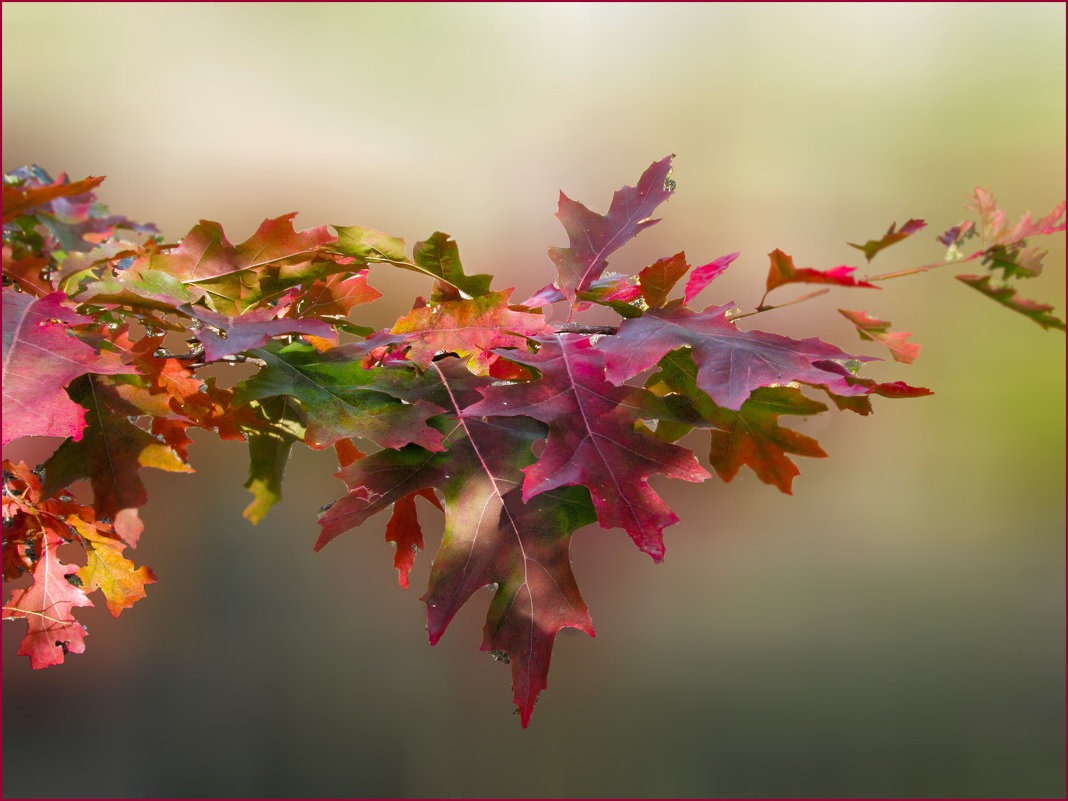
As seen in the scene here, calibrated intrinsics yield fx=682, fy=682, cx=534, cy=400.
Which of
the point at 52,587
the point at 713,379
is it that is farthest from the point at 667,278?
the point at 52,587

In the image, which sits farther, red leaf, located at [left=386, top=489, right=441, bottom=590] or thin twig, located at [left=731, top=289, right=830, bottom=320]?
red leaf, located at [left=386, top=489, right=441, bottom=590]

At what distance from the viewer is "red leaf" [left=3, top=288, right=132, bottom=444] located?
0.25 m

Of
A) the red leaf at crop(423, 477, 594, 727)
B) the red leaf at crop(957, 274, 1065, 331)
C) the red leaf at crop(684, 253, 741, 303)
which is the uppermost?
the red leaf at crop(957, 274, 1065, 331)

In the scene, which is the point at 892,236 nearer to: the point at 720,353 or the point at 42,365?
the point at 720,353

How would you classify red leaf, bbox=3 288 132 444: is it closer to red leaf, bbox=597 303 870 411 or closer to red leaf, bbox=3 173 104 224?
red leaf, bbox=3 173 104 224

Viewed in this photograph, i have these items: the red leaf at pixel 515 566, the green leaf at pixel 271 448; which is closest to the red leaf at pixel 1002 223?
the red leaf at pixel 515 566

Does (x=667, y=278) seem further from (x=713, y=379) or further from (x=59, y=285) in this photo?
(x=59, y=285)

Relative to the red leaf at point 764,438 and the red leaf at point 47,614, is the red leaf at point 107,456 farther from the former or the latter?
the red leaf at point 764,438

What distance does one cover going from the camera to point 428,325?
0.32 m

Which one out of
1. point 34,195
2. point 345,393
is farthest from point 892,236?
point 34,195

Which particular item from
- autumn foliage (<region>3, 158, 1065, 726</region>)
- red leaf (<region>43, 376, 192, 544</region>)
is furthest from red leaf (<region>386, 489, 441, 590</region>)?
red leaf (<region>43, 376, 192, 544</region>)

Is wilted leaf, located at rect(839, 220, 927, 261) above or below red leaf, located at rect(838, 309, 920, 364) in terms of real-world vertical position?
above

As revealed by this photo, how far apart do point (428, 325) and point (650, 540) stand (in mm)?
140

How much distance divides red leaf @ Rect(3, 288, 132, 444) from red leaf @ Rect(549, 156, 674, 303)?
19 cm
